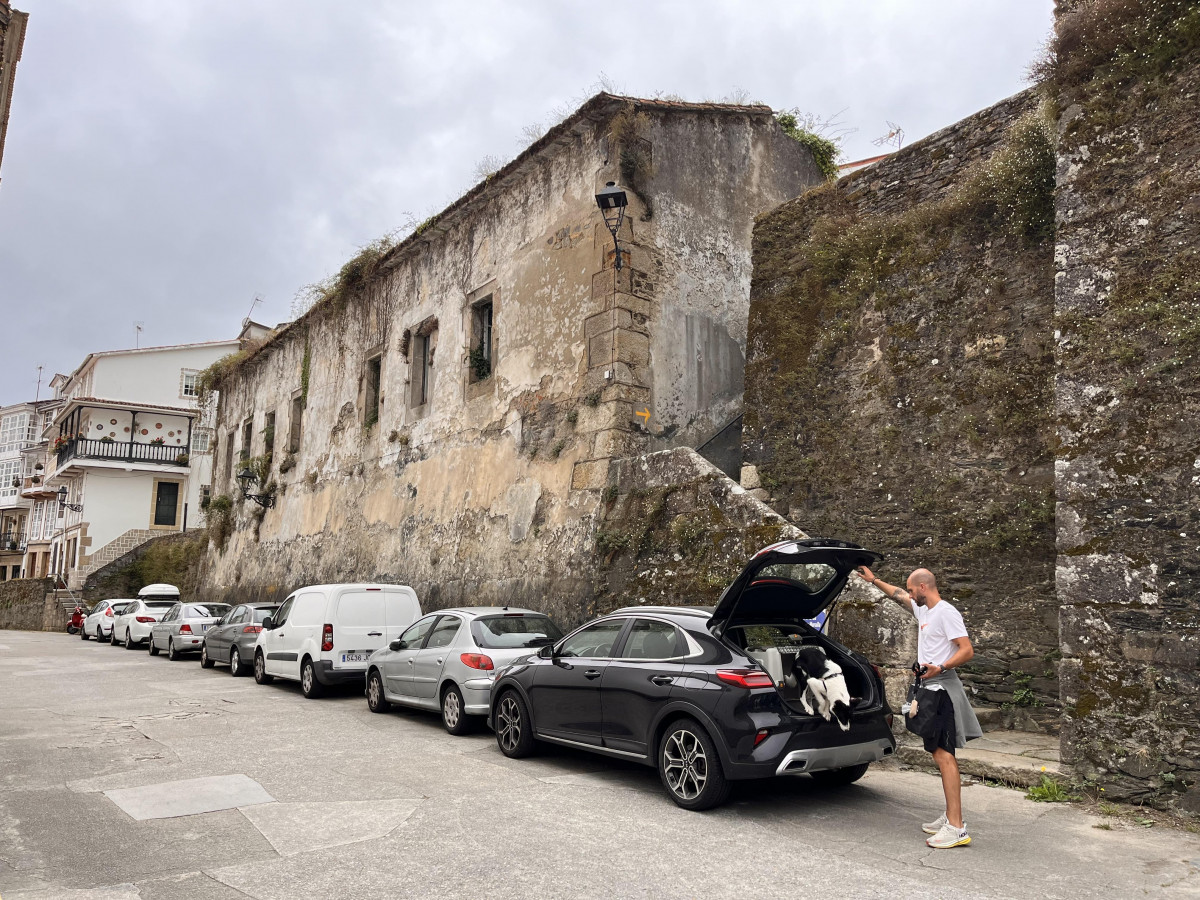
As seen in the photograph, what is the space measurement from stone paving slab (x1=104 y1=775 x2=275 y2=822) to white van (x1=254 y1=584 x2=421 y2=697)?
204 inches

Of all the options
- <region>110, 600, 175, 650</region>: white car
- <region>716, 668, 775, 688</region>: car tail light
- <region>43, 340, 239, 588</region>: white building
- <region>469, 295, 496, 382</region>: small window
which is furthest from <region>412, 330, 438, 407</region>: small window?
<region>43, 340, 239, 588</region>: white building

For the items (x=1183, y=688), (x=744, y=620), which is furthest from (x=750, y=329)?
(x=1183, y=688)

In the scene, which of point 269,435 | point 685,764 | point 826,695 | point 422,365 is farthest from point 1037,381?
point 269,435

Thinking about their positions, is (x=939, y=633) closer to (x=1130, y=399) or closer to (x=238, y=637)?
(x=1130, y=399)

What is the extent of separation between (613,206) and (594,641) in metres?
7.45

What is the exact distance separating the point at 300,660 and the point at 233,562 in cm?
1487

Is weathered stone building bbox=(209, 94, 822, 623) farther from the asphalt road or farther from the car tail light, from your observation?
the asphalt road

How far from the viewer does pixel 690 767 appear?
6.13 m

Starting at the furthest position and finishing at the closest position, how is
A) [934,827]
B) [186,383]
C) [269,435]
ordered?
[186,383]
[269,435]
[934,827]

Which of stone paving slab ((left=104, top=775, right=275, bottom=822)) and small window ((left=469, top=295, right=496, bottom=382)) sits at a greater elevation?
small window ((left=469, top=295, right=496, bottom=382))

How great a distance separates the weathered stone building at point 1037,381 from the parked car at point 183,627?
1347 cm

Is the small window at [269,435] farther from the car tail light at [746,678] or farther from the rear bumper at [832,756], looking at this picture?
the rear bumper at [832,756]

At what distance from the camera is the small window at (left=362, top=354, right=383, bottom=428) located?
19.5 meters

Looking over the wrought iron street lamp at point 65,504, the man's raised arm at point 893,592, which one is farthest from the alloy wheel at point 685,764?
the wrought iron street lamp at point 65,504
